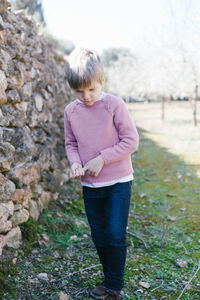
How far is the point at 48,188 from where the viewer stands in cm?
320

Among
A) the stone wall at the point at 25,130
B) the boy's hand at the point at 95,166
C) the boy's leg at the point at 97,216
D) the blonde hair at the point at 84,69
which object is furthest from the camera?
the stone wall at the point at 25,130

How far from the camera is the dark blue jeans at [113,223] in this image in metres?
1.82

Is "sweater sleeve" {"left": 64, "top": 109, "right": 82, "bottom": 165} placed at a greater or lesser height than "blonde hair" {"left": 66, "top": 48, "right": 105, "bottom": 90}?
lesser

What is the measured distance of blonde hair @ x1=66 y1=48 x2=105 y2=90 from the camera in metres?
1.68

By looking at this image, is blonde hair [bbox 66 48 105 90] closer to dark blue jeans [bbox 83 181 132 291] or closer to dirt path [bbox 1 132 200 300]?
dark blue jeans [bbox 83 181 132 291]

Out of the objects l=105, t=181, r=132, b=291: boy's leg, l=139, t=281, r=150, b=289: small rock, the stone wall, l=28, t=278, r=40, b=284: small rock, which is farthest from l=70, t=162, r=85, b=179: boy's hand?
l=139, t=281, r=150, b=289: small rock

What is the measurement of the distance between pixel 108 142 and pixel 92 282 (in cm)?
102

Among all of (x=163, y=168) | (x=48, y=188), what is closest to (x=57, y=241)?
(x=48, y=188)

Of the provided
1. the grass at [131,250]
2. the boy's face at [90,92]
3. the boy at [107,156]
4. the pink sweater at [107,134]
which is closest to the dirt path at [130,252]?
the grass at [131,250]

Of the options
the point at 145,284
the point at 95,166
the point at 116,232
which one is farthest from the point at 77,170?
the point at 145,284

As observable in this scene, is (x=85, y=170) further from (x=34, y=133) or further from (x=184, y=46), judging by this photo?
(x=184, y=46)

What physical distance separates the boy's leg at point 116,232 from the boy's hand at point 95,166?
152 mm

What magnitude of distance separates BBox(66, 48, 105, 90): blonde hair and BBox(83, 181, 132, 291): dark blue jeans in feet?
2.08

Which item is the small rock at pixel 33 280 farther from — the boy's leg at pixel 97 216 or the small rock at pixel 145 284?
the small rock at pixel 145 284
